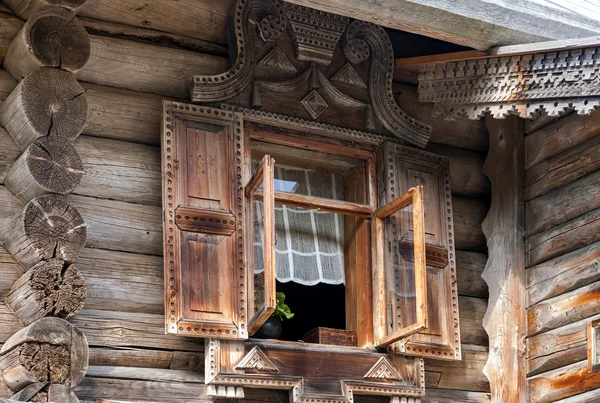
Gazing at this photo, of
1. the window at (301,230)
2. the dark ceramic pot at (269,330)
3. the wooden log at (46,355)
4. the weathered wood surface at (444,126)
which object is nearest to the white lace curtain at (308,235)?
the window at (301,230)

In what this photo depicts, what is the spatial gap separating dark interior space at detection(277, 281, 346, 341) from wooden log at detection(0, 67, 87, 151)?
10.1 feet

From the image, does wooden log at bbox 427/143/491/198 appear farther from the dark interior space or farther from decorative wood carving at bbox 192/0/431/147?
the dark interior space

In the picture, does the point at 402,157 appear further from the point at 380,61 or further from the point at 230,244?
the point at 230,244

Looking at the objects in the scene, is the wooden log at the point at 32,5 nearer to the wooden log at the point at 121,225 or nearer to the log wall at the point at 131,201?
the log wall at the point at 131,201

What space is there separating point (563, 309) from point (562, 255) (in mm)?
332

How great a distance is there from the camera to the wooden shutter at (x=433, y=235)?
7219 millimetres

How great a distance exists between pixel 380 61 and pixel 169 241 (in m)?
1.85

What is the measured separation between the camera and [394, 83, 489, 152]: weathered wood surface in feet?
25.4

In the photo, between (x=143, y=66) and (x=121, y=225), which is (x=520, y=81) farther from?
(x=121, y=225)

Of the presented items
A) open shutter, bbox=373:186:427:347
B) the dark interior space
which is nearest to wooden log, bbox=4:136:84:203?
open shutter, bbox=373:186:427:347

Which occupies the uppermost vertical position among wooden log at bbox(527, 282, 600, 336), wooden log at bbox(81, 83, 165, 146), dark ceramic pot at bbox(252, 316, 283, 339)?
wooden log at bbox(81, 83, 165, 146)

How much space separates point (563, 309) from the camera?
7.12m

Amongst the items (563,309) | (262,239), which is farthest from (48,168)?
(563,309)

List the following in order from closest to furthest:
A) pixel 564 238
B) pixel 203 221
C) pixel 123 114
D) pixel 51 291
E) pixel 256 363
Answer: pixel 51 291, pixel 256 363, pixel 203 221, pixel 123 114, pixel 564 238
